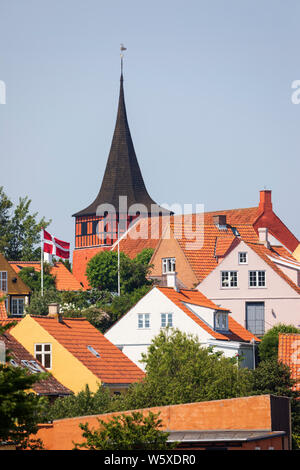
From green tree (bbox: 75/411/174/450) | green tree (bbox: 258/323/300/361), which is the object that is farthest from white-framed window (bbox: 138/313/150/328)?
green tree (bbox: 75/411/174/450)

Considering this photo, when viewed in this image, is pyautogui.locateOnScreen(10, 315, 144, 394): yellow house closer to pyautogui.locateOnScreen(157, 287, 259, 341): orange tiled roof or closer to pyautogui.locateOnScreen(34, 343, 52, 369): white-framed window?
pyautogui.locateOnScreen(34, 343, 52, 369): white-framed window

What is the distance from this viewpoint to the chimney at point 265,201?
105500mm

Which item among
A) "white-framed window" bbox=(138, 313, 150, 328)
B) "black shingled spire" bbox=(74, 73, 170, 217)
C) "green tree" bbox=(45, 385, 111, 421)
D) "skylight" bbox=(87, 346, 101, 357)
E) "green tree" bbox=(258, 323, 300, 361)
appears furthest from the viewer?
"black shingled spire" bbox=(74, 73, 170, 217)

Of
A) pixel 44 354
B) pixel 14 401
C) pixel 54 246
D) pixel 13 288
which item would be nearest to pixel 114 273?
pixel 13 288

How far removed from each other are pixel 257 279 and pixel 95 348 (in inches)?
641

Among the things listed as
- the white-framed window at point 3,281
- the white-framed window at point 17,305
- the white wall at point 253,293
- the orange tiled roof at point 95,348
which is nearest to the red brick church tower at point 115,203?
the white-framed window at point 3,281

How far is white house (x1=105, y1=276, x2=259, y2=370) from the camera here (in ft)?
212

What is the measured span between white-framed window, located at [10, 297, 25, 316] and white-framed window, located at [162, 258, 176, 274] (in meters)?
10.2

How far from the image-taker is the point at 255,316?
242 ft

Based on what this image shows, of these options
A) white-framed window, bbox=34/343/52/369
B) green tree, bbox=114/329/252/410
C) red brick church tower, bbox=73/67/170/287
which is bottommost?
green tree, bbox=114/329/252/410

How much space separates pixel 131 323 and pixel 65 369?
1013cm

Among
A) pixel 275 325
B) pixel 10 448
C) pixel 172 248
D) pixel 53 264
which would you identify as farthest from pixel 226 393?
pixel 53 264

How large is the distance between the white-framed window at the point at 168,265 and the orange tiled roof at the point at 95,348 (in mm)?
22639

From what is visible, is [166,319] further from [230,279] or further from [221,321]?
[230,279]
